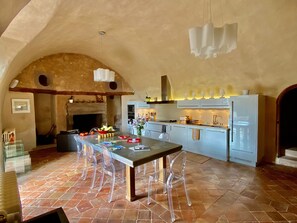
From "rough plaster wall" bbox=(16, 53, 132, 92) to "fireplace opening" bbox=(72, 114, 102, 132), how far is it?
1.56 metres

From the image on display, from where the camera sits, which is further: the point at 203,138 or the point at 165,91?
the point at 165,91

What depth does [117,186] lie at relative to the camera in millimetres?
3279

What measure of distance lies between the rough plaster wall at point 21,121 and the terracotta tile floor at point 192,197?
2208 millimetres

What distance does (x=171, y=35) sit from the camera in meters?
4.44

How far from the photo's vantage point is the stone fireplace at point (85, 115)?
7172mm

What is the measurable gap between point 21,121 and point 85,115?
279 centimetres

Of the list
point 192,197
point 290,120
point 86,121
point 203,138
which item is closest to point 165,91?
point 203,138

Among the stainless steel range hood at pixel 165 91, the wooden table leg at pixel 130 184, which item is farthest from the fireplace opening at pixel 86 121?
the wooden table leg at pixel 130 184

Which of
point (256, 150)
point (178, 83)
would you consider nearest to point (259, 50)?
point (256, 150)

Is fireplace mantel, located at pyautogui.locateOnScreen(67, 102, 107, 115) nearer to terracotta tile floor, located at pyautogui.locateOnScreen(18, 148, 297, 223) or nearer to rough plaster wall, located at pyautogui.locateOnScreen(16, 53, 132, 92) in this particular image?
rough plaster wall, located at pyautogui.locateOnScreen(16, 53, 132, 92)

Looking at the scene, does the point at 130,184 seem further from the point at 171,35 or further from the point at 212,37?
the point at 171,35

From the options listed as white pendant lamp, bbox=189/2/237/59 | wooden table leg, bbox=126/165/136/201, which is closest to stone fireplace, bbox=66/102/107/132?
wooden table leg, bbox=126/165/136/201

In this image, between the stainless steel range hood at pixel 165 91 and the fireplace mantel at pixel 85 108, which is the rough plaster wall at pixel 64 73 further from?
the stainless steel range hood at pixel 165 91

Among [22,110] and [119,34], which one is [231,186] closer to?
[119,34]
